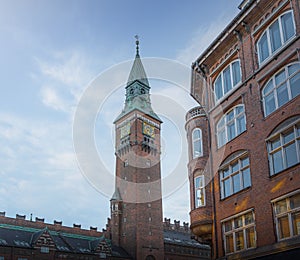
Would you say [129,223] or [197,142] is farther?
[129,223]

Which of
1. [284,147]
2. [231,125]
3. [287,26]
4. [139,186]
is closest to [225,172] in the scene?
[231,125]

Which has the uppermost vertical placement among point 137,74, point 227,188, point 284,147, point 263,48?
point 137,74

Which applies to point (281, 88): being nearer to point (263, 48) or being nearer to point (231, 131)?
point (263, 48)

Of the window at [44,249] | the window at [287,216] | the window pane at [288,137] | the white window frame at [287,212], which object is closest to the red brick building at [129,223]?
the window at [44,249]

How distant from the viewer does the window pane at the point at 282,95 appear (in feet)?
65.6

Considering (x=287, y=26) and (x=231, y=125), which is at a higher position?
(x=287, y=26)

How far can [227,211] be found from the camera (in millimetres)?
22938

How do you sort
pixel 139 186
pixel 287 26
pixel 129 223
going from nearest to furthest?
pixel 287 26, pixel 129 223, pixel 139 186

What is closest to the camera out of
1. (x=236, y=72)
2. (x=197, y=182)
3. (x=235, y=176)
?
(x=235, y=176)

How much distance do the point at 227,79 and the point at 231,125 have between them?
125 inches

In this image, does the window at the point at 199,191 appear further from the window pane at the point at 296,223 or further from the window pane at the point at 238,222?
the window pane at the point at 296,223

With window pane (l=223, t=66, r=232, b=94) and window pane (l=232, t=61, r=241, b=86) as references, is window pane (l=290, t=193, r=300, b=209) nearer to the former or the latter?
window pane (l=232, t=61, r=241, b=86)

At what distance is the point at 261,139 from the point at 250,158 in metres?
1.23

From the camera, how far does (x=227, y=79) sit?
84.1 ft
